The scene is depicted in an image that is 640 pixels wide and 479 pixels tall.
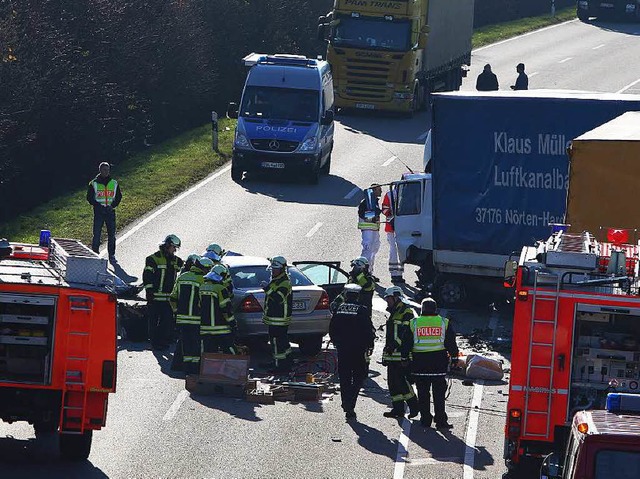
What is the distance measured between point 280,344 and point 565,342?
6.74 metres

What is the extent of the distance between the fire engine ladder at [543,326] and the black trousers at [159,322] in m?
8.38

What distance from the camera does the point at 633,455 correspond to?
944 cm

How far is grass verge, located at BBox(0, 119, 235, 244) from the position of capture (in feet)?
96.3

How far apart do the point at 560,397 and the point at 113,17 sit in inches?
1026

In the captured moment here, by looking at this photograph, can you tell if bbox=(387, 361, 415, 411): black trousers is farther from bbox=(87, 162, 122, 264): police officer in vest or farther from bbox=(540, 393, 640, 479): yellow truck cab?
bbox=(87, 162, 122, 264): police officer in vest

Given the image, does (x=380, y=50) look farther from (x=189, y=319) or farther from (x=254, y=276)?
(x=189, y=319)

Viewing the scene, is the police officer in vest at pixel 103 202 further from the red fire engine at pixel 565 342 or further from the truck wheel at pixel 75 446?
the red fire engine at pixel 565 342

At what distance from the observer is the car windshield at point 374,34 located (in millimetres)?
41250

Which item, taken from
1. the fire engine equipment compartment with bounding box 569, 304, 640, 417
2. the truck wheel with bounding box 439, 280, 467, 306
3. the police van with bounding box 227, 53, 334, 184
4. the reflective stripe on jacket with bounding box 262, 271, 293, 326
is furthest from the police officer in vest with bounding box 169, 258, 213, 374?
the police van with bounding box 227, 53, 334, 184

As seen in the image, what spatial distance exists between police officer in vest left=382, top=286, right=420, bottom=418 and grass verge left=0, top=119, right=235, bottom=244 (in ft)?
37.6

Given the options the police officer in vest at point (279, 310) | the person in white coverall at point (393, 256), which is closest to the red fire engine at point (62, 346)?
the police officer in vest at point (279, 310)

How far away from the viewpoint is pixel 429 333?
17.0 m

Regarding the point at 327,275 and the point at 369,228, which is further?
the point at 369,228

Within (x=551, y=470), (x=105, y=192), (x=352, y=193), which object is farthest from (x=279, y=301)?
(x=352, y=193)
